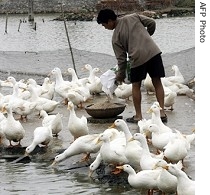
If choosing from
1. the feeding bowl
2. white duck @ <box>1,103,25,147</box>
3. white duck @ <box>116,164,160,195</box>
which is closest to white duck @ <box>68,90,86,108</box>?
the feeding bowl

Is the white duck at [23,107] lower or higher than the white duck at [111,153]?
lower

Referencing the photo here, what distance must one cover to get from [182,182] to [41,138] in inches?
125

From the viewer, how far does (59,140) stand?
912 cm

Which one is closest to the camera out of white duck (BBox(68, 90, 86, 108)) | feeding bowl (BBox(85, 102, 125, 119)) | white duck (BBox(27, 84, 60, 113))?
feeding bowl (BBox(85, 102, 125, 119))

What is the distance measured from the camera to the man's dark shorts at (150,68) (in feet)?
31.0

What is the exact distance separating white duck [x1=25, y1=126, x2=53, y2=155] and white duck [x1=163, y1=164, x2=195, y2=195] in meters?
3.07

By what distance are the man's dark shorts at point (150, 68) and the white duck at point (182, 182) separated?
3.93 m

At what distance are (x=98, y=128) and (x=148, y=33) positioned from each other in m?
1.62

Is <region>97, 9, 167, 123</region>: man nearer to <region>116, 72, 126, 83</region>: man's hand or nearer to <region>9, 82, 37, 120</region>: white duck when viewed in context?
<region>116, 72, 126, 83</region>: man's hand

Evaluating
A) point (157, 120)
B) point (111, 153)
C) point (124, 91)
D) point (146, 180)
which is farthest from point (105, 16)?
point (146, 180)

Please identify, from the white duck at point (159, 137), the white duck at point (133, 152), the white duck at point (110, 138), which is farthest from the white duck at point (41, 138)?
the white duck at point (133, 152)

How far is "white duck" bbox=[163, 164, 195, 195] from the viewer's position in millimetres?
5543

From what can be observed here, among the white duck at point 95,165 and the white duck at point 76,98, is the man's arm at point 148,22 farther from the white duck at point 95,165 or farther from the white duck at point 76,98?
the white duck at point 95,165
